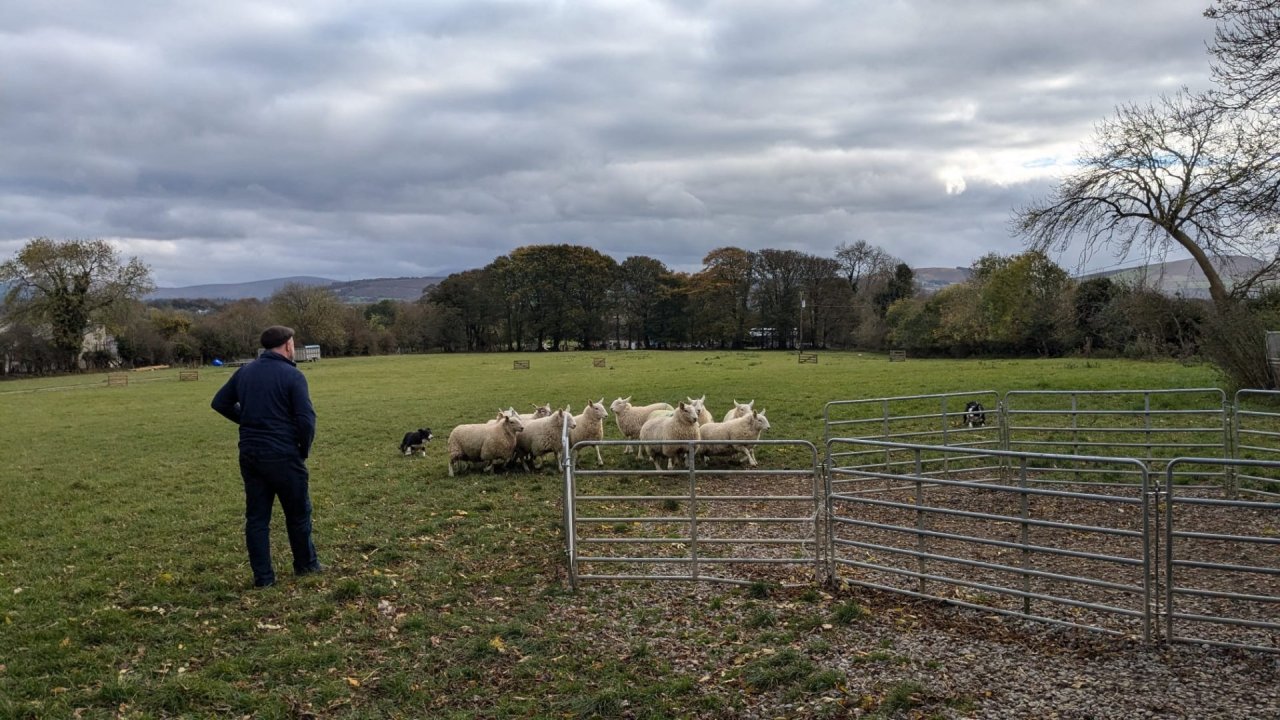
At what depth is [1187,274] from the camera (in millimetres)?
22578

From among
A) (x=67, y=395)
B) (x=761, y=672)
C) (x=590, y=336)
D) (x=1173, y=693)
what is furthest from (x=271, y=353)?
(x=590, y=336)

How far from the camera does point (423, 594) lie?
305 inches

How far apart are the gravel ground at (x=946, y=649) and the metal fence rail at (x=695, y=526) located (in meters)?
0.14

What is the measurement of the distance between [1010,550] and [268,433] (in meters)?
8.08

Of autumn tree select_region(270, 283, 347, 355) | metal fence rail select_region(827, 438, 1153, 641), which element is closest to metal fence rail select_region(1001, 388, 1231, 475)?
metal fence rail select_region(827, 438, 1153, 641)

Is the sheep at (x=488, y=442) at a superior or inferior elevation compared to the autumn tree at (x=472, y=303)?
inferior

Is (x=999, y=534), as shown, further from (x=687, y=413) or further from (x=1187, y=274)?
→ (x=1187, y=274)

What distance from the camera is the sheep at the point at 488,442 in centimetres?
1414

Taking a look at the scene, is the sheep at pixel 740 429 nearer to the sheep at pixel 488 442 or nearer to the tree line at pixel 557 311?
the sheep at pixel 488 442

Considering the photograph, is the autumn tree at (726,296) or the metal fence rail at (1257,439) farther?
the autumn tree at (726,296)

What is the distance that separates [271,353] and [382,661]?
350cm

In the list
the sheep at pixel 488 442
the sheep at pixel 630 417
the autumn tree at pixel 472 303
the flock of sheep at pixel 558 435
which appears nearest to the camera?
the flock of sheep at pixel 558 435

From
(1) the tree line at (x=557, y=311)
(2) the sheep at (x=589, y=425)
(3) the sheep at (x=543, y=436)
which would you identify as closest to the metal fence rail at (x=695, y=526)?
(3) the sheep at (x=543, y=436)

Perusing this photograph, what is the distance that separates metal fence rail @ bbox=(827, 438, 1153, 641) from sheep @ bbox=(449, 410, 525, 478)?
6204 millimetres
